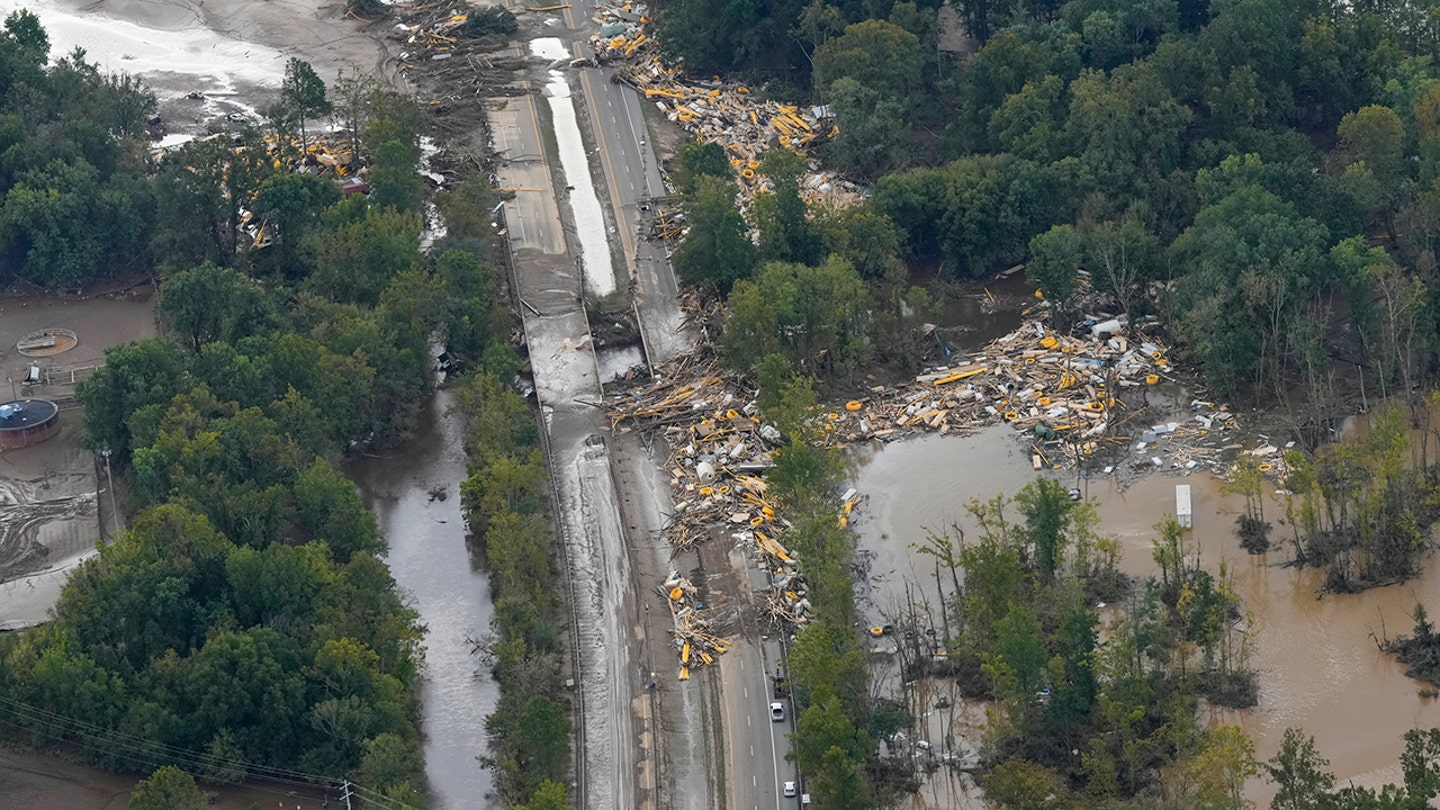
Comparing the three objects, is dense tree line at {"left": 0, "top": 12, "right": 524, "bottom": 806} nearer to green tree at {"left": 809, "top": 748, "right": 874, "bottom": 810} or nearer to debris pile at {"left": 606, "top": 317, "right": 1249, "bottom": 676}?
debris pile at {"left": 606, "top": 317, "right": 1249, "bottom": 676}

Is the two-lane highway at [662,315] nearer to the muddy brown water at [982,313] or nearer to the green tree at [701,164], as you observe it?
the green tree at [701,164]

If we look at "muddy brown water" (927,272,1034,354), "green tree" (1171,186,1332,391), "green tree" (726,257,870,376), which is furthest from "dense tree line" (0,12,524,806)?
"green tree" (1171,186,1332,391)

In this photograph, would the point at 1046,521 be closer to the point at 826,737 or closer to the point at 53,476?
the point at 826,737

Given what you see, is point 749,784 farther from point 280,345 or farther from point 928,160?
point 928,160

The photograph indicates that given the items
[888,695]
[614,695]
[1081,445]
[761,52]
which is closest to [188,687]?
[614,695]

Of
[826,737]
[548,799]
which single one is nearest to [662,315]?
[826,737]

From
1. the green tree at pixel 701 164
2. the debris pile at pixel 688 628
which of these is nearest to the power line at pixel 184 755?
the debris pile at pixel 688 628
